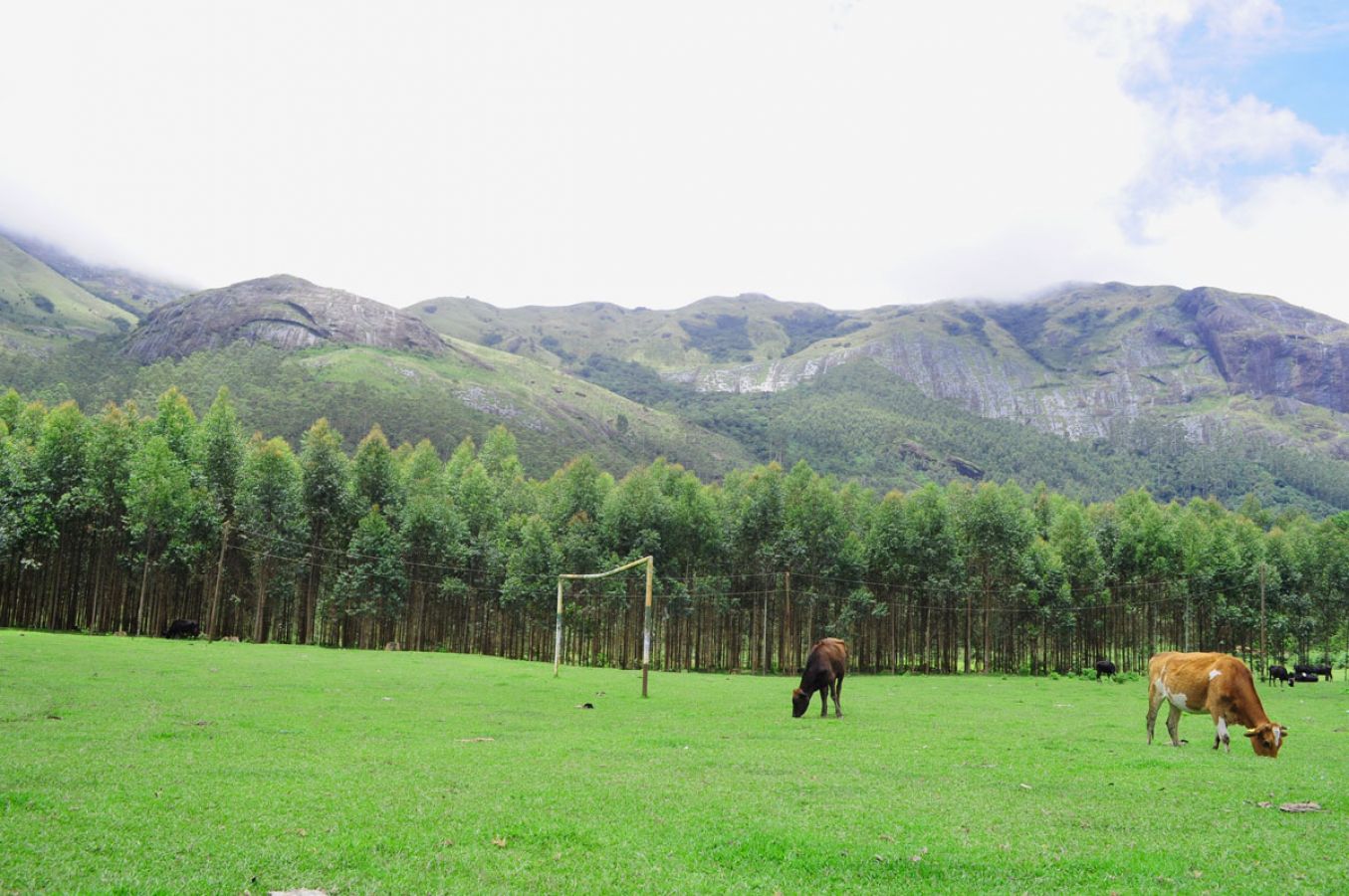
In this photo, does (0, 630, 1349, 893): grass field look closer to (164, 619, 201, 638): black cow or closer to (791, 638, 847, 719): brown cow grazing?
(791, 638, 847, 719): brown cow grazing

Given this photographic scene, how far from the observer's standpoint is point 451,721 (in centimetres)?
2148

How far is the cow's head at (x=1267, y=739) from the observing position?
60.8 ft

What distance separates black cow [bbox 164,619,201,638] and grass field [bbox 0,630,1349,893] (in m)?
37.8

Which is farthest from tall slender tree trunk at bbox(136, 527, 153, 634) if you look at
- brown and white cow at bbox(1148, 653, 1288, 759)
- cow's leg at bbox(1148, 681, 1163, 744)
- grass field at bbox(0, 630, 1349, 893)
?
brown and white cow at bbox(1148, 653, 1288, 759)

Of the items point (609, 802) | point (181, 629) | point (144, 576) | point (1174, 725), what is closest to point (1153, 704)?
point (1174, 725)

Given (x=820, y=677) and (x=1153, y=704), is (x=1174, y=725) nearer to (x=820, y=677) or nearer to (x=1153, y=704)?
(x=1153, y=704)

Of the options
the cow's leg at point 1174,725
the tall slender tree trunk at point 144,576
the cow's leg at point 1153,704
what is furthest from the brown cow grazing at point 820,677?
the tall slender tree trunk at point 144,576

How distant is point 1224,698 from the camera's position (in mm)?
19234

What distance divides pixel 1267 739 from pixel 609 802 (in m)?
16.1

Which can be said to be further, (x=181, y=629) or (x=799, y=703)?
(x=181, y=629)

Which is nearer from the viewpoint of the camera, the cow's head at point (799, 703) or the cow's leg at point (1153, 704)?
the cow's leg at point (1153, 704)

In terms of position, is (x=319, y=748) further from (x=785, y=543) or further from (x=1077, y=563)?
(x=1077, y=563)

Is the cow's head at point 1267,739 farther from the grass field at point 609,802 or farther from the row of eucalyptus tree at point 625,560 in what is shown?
the row of eucalyptus tree at point 625,560

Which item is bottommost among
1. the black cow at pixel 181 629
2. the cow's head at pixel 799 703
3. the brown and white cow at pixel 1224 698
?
the black cow at pixel 181 629
